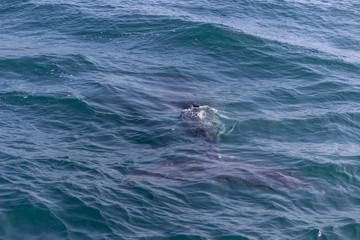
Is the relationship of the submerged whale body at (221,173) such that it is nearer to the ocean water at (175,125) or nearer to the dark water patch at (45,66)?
the ocean water at (175,125)

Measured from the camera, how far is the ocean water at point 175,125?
10898mm

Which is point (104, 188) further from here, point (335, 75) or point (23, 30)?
point (23, 30)

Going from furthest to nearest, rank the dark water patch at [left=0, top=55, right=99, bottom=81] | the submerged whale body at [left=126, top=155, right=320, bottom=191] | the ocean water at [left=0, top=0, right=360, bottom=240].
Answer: the dark water patch at [left=0, top=55, right=99, bottom=81]
the submerged whale body at [left=126, top=155, right=320, bottom=191]
the ocean water at [left=0, top=0, right=360, bottom=240]

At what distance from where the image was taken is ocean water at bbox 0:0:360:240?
1090 cm

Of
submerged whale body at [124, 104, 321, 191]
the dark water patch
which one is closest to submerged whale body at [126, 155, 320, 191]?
submerged whale body at [124, 104, 321, 191]

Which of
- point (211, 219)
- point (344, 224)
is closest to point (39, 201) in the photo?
point (211, 219)

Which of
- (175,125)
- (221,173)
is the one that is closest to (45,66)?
(175,125)

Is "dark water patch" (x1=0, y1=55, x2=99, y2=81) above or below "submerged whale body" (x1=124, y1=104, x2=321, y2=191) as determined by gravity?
above

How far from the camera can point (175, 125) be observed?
16438 mm

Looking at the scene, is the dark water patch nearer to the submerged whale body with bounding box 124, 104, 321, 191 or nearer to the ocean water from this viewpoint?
the ocean water

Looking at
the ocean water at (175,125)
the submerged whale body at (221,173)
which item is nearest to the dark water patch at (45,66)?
the ocean water at (175,125)

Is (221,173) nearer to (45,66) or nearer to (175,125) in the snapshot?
(175,125)

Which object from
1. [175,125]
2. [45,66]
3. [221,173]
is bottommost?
[175,125]

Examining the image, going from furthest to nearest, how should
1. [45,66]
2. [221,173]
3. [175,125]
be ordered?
[45,66]
[175,125]
[221,173]
